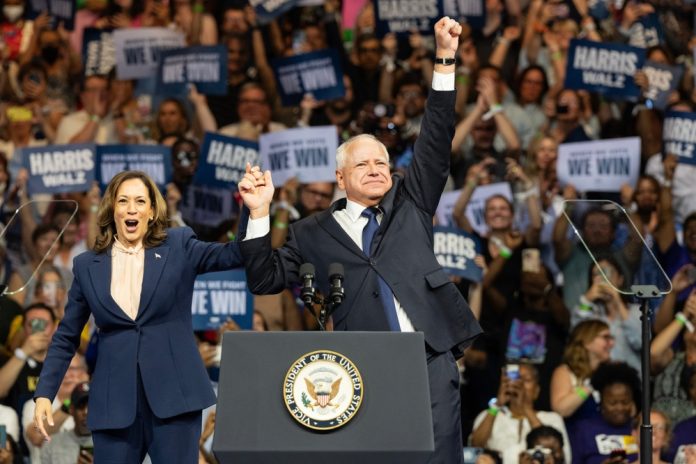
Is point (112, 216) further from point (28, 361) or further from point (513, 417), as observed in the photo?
point (513, 417)

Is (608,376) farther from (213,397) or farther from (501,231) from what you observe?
(213,397)

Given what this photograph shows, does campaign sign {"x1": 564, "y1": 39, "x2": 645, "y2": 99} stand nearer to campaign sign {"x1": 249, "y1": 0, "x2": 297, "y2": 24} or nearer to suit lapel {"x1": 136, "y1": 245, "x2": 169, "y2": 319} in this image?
campaign sign {"x1": 249, "y1": 0, "x2": 297, "y2": 24}

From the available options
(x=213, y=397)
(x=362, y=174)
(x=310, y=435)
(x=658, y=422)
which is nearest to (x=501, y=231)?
(x=658, y=422)

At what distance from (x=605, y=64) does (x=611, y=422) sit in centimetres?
200

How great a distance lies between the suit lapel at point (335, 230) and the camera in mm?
3572

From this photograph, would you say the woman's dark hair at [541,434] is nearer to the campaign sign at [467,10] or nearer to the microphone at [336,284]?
the campaign sign at [467,10]

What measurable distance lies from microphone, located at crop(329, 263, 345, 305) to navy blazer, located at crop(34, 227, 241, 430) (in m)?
0.33

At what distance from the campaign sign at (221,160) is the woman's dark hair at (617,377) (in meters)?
2.01

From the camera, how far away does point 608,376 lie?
5758 mm

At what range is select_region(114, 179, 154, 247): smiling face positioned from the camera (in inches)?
133

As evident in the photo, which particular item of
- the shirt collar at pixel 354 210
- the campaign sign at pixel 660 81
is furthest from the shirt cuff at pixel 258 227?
the campaign sign at pixel 660 81

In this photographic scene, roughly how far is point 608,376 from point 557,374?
233 millimetres

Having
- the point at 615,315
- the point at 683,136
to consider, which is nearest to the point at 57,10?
the point at 683,136

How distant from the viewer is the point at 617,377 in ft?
18.9
